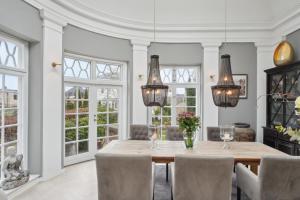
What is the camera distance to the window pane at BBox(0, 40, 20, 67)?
3136 mm

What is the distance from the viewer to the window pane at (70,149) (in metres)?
4.50

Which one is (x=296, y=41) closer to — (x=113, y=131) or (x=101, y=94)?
(x=101, y=94)

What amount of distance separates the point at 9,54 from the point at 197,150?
3.10 m

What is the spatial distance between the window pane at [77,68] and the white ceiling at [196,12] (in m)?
1.17

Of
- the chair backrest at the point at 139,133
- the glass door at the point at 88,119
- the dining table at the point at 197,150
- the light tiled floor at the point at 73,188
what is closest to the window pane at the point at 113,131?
the glass door at the point at 88,119

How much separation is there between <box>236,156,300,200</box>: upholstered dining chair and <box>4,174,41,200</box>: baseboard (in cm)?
310

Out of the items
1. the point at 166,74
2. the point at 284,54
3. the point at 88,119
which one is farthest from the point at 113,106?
the point at 284,54

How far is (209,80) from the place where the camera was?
5305 millimetres

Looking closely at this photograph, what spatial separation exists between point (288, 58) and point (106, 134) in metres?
4.19

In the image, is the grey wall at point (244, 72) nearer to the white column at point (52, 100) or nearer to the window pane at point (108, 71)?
the window pane at point (108, 71)

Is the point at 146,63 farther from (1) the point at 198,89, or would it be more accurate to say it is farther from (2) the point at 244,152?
(2) the point at 244,152

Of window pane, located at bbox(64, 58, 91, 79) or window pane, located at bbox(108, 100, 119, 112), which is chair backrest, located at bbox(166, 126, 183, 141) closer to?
window pane, located at bbox(108, 100, 119, 112)

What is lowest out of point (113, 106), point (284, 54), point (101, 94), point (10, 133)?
point (10, 133)

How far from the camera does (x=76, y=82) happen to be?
14.9 ft
